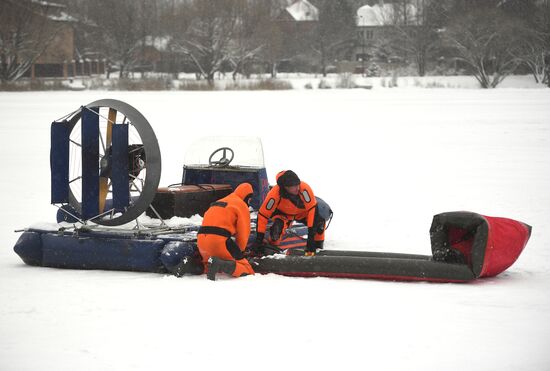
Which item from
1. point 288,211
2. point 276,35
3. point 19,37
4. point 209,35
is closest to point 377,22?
point 276,35

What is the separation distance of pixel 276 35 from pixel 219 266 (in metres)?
55.5

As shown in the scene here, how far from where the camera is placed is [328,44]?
69812mm

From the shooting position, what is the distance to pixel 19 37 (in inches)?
1930

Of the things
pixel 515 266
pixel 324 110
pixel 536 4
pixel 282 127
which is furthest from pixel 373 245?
pixel 536 4

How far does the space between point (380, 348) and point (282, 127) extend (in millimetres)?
15837

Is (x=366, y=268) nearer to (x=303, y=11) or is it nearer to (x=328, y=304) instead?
(x=328, y=304)

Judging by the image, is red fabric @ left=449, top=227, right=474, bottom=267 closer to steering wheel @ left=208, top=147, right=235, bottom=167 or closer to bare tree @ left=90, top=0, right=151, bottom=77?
steering wheel @ left=208, top=147, right=235, bottom=167

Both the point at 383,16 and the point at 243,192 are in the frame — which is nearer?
the point at 243,192

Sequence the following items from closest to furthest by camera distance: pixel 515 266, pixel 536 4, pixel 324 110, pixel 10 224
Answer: pixel 515 266 < pixel 10 224 < pixel 324 110 < pixel 536 4

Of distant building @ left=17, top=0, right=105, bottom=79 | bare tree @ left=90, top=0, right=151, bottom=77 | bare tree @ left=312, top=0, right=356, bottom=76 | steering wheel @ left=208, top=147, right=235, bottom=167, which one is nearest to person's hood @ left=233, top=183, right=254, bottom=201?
steering wheel @ left=208, top=147, right=235, bottom=167

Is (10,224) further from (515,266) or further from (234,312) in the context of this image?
(515,266)

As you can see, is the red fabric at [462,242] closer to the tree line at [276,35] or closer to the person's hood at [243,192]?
the person's hood at [243,192]

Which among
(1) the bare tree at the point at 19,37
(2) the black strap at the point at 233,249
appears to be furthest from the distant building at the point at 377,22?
(2) the black strap at the point at 233,249

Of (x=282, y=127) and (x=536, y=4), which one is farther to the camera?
(x=536, y=4)
